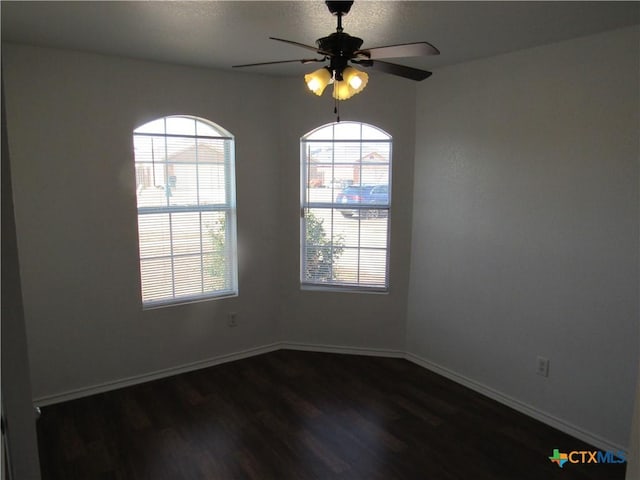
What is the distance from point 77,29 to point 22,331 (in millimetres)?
2274

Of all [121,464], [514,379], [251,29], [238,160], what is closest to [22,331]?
[121,464]

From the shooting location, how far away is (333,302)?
175 inches

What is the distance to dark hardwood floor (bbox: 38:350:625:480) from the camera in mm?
2766

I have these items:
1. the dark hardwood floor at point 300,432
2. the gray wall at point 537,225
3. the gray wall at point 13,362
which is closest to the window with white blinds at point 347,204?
the gray wall at point 537,225

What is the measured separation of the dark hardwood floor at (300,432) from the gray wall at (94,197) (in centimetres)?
35

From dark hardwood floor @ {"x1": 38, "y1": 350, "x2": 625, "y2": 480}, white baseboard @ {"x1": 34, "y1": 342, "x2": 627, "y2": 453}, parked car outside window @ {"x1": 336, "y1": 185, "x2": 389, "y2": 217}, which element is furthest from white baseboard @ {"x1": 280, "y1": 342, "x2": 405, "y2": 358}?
parked car outside window @ {"x1": 336, "y1": 185, "x2": 389, "y2": 217}

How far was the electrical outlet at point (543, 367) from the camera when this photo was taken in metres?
3.28

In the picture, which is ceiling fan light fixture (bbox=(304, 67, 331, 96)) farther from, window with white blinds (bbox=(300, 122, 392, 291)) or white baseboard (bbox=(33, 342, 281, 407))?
white baseboard (bbox=(33, 342, 281, 407))

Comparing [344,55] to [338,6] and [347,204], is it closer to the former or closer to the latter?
[338,6]

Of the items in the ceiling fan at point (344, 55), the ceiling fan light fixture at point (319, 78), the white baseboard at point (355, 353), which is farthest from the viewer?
the white baseboard at point (355, 353)

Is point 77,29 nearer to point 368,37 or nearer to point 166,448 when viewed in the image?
point 368,37

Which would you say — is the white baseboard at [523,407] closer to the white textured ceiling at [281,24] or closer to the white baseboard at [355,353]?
the white baseboard at [355,353]

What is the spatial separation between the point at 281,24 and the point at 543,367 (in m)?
2.86

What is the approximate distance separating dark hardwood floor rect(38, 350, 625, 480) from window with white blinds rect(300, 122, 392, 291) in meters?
0.94
